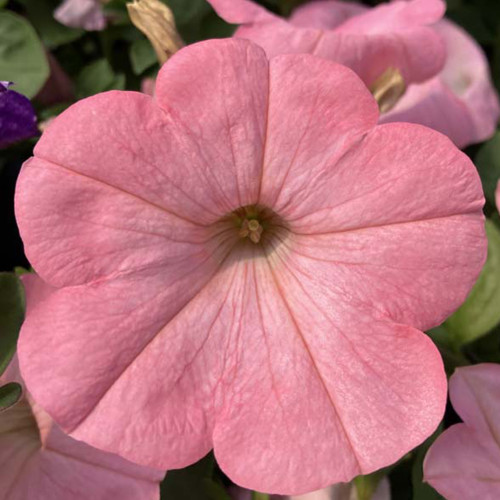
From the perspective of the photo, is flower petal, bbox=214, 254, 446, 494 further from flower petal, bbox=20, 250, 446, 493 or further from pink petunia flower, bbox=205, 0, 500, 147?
pink petunia flower, bbox=205, 0, 500, 147

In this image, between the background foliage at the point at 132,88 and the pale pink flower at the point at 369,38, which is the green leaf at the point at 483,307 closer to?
the background foliage at the point at 132,88

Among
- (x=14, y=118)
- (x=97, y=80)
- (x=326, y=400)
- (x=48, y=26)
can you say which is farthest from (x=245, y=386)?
(x=48, y=26)

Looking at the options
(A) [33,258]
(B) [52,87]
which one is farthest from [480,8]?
(A) [33,258]

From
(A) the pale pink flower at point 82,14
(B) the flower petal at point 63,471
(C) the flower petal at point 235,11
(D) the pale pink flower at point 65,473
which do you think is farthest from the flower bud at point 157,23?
(D) the pale pink flower at point 65,473

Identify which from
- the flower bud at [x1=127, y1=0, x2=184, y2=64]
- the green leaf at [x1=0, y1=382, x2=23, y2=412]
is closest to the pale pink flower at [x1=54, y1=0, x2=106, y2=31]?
the flower bud at [x1=127, y1=0, x2=184, y2=64]

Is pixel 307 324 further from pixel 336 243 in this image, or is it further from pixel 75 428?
pixel 75 428
